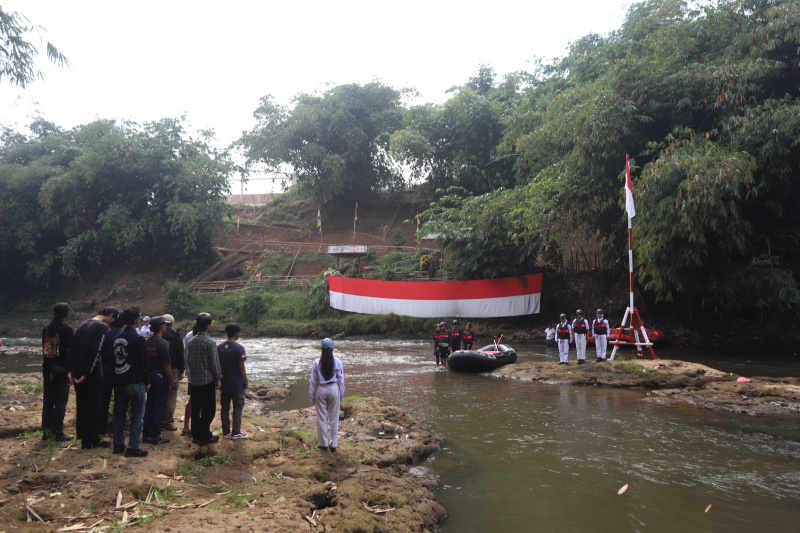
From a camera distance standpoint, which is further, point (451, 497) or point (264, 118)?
point (264, 118)

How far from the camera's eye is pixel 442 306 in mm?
25172

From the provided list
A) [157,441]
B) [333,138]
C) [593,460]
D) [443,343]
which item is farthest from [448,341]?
[333,138]

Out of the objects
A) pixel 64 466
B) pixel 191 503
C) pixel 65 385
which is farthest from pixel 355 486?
pixel 65 385

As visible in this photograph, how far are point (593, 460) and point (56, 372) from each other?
707 centimetres

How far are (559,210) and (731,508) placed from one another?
15.8m

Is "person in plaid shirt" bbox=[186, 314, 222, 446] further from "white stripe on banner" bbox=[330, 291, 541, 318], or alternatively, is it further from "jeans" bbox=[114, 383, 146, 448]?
"white stripe on banner" bbox=[330, 291, 541, 318]

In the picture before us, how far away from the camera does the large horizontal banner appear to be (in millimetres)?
23984

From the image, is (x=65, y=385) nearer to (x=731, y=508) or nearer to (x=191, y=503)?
(x=191, y=503)

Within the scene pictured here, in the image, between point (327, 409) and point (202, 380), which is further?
point (327, 409)

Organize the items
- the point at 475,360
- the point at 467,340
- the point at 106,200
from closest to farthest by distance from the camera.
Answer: the point at 475,360 → the point at 467,340 → the point at 106,200

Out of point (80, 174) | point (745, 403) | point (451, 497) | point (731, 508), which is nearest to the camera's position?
point (731, 508)

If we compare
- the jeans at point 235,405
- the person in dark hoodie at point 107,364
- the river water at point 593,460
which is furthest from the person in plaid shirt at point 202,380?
the river water at point 593,460

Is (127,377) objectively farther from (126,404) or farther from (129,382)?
(126,404)

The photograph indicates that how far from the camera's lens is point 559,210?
67.1 feet
